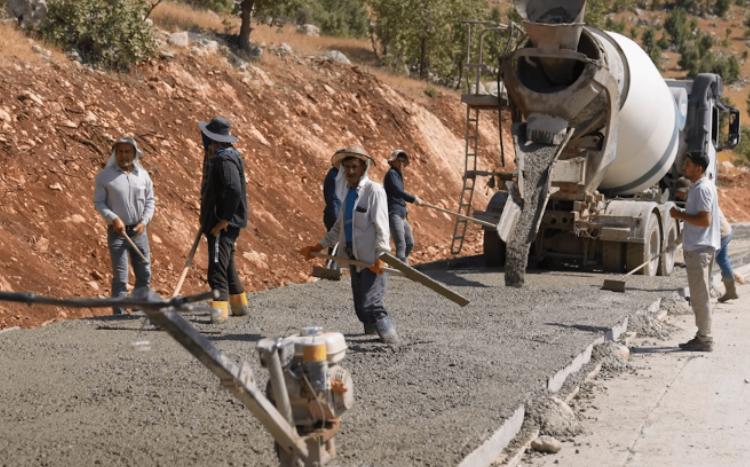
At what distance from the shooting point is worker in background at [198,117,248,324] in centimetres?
980

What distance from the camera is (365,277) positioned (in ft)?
29.0

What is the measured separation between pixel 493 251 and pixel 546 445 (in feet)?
29.3

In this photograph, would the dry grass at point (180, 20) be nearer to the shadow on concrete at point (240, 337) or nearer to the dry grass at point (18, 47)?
the dry grass at point (18, 47)

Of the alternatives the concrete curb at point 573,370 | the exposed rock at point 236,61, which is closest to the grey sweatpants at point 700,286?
the concrete curb at point 573,370

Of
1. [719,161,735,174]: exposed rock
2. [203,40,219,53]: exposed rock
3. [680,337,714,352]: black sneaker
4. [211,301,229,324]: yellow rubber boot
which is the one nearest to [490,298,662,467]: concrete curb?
[680,337,714,352]: black sneaker

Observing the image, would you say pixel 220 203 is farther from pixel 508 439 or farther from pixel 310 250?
pixel 508 439

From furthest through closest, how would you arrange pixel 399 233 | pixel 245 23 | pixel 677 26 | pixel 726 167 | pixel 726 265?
1. pixel 677 26
2. pixel 726 167
3. pixel 245 23
4. pixel 399 233
5. pixel 726 265

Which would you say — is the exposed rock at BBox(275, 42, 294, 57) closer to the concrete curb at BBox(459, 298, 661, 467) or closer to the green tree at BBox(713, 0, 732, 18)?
A: the concrete curb at BBox(459, 298, 661, 467)

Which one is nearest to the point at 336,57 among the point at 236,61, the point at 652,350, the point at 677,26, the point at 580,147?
the point at 236,61

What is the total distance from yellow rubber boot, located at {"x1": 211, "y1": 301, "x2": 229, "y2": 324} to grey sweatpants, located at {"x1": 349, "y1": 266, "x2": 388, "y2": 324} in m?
1.60

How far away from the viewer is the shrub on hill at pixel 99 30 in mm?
17500

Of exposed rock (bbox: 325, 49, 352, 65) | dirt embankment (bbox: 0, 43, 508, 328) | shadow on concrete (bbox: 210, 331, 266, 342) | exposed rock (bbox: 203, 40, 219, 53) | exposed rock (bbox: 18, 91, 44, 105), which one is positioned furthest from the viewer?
exposed rock (bbox: 325, 49, 352, 65)

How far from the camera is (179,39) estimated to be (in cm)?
2028

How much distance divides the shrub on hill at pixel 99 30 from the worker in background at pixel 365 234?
10.0 meters
